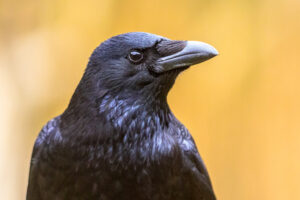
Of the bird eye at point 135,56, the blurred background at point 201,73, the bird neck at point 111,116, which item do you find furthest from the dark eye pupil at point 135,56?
the blurred background at point 201,73

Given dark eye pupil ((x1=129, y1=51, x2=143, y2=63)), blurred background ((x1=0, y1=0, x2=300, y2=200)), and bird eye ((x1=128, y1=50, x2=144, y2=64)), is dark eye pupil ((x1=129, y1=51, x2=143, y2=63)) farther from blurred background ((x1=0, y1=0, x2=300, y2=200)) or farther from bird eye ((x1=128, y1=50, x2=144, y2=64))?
blurred background ((x1=0, y1=0, x2=300, y2=200))

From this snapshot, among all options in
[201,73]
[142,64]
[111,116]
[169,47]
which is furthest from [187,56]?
[201,73]

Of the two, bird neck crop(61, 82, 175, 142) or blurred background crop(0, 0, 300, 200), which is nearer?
bird neck crop(61, 82, 175, 142)

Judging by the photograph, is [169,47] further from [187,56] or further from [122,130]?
[122,130]

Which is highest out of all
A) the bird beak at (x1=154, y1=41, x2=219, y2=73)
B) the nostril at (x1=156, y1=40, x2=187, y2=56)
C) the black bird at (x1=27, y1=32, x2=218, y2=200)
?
the nostril at (x1=156, y1=40, x2=187, y2=56)

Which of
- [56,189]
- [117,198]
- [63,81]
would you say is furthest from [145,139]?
[63,81]

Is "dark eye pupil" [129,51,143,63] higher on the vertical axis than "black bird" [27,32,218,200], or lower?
higher

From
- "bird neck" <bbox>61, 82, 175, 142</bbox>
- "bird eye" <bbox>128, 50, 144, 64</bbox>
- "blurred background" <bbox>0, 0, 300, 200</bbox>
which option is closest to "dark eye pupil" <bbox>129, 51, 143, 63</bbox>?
"bird eye" <bbox>128, 50, 144, 64</bbox>

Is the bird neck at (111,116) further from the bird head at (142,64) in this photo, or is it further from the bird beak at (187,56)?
the bird beak at (187,56)
